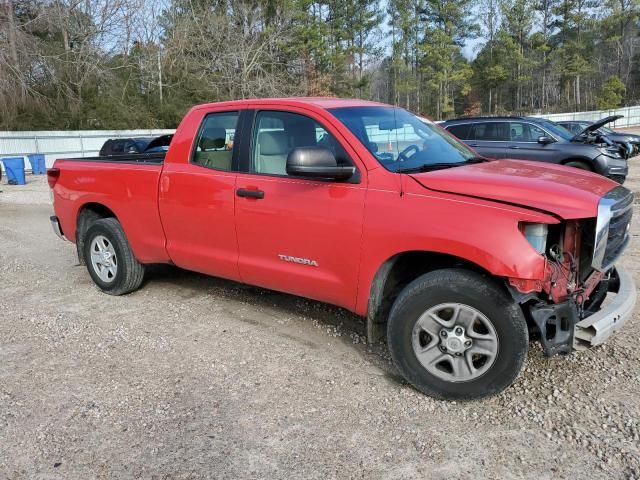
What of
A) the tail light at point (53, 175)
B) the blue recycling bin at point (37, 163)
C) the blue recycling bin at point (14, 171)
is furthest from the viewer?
the blue recycling bin at point (37, 163)

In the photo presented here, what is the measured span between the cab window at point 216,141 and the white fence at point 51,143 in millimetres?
23972

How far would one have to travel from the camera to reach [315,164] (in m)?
3.56

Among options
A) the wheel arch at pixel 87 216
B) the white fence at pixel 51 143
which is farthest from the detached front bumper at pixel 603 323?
the white fence at pixel 51 143

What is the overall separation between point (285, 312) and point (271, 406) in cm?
168

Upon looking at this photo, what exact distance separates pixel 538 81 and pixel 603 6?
34.0ft

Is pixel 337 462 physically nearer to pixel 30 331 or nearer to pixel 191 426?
pixel 191 426

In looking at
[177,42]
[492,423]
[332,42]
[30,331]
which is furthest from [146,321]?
[332,42]

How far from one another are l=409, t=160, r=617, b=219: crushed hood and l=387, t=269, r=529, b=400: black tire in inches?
19.7

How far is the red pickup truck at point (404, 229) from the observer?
3.13 m

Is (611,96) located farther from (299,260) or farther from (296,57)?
(299,260)

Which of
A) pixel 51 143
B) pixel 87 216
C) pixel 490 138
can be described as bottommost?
pixel 87 216

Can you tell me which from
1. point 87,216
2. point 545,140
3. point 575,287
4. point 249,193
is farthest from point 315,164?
point 545,140

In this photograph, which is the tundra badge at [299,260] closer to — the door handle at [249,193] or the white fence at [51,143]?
Result: the door handle at [249,193]

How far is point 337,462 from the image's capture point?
Result: 2875 millimetres
